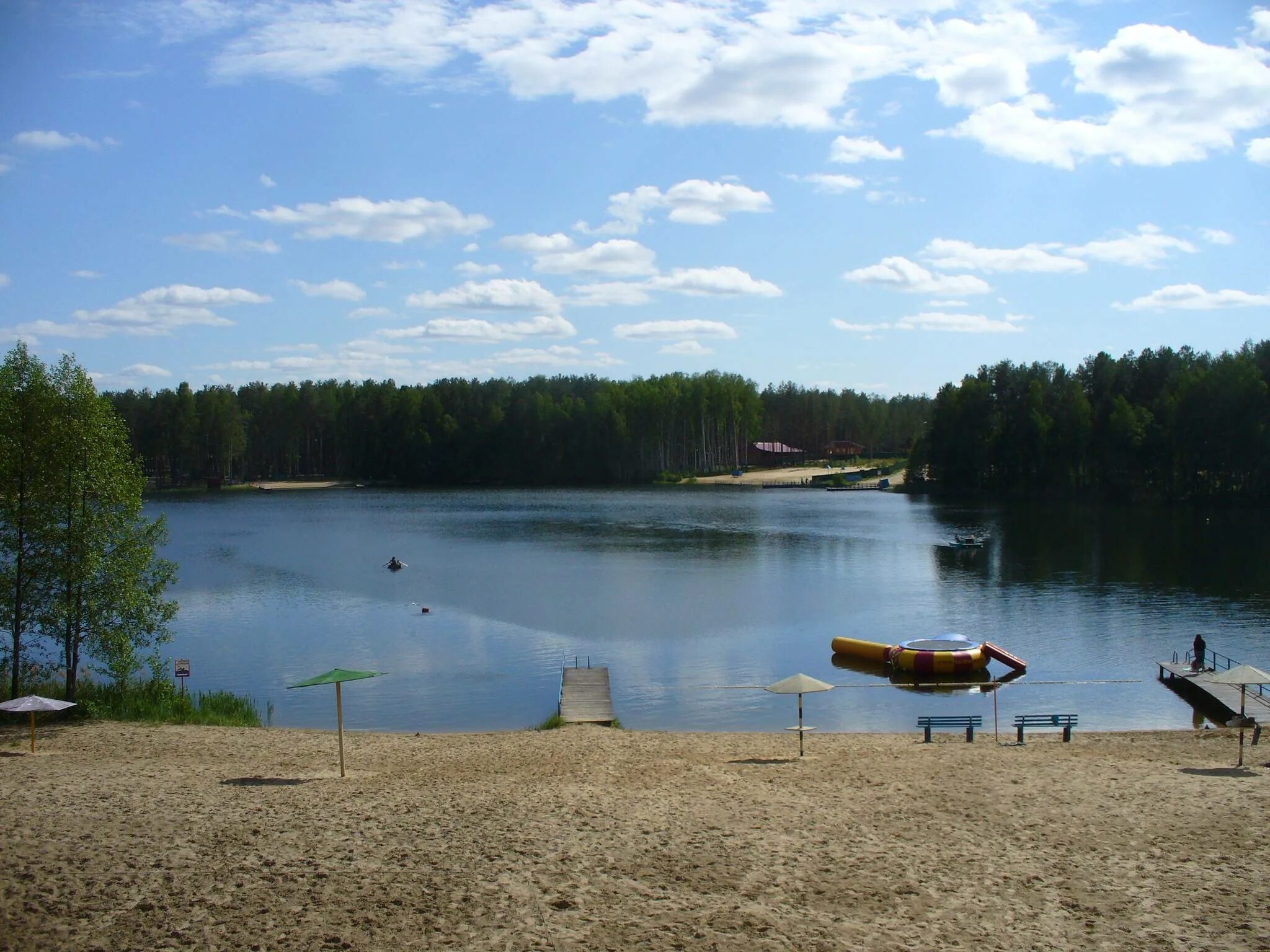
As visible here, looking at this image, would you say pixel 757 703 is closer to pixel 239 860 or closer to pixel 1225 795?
pixel 1225 795

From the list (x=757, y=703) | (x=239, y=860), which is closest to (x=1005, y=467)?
(x=757, y=703)

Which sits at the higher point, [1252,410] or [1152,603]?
[1252,410]

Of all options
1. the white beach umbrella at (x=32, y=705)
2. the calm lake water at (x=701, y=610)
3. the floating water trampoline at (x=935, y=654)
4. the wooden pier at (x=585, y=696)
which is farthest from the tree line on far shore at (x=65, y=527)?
the floating water trampoline at (x=935, y=654)

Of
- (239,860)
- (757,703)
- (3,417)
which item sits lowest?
(757,703)

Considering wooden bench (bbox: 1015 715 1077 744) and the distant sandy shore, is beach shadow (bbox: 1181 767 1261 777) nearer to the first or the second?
wooden bench (bbox: 1015 715 1077 744)

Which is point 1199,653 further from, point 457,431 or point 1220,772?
point 457,431

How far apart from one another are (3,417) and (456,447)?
538 ft

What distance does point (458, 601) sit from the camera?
56062 millimetres

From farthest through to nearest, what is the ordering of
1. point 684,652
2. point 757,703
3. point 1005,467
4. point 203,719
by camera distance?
point 1005,467 < point 684,652 < point 757,703 < point 203,719

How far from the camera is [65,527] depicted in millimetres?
28734

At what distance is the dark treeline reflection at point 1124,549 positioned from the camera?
60.0 meters

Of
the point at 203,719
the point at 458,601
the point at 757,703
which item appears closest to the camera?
the point at 203,719

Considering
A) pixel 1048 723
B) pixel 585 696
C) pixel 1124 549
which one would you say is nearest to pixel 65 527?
pixel 585 696

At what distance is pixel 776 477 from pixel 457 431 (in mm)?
60205
